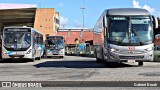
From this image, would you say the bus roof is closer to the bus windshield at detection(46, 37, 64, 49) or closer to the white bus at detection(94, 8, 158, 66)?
the white bus at detection(94, 8, 158, 66)

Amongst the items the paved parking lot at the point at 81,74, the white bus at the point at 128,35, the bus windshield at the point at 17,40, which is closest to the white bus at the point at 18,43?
the bus windshield at the point at 17,40

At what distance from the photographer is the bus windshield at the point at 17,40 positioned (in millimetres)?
30016

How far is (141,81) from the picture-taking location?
43.2 ft

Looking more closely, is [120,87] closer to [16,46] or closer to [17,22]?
[16,46]

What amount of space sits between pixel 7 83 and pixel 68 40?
4080 inches

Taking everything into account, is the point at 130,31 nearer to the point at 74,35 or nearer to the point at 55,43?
the point at 55,43

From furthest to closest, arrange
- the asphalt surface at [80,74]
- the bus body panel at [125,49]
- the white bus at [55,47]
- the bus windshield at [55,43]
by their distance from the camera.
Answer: the bus windshield at [55,43]
the white bus at [55,47]
the bus body panel at [125,49]
the asphalt surface at [80,74]

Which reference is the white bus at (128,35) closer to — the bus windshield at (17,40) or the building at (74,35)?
the bus windshield at (17,40)

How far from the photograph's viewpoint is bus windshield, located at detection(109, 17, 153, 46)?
20781 mm

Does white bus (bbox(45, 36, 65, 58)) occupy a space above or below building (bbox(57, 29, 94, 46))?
below

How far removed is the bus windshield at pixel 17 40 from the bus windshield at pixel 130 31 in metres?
11.3

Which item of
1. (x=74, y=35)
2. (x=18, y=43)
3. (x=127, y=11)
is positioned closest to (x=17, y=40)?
(x=18, y=43)

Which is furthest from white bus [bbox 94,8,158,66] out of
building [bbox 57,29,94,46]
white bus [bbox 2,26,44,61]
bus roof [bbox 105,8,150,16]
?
building [bbox 57,29,94,46]

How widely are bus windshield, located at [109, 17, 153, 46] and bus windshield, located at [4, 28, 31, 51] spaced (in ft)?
37.1
